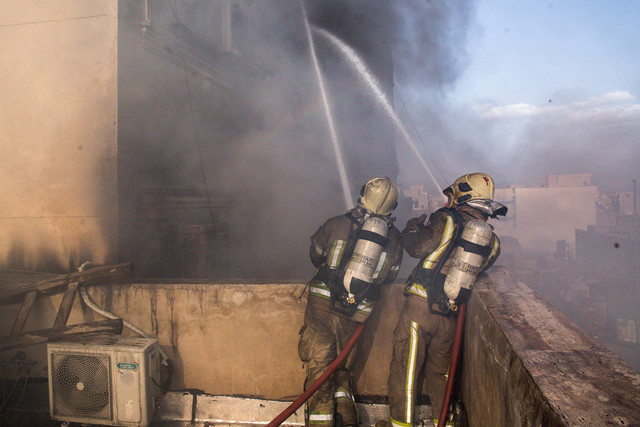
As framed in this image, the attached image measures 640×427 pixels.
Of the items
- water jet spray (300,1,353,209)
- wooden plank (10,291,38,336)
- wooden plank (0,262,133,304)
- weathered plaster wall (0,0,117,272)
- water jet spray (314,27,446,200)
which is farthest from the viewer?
water jet spray (314,27,446,200)

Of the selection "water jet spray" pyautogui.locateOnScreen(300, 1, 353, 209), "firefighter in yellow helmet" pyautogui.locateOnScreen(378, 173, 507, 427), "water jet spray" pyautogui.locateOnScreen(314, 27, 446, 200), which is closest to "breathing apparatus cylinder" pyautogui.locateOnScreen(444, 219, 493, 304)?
"firefighter in yellow helmet" pyautogui.locateOnScreen(378, 173, 507, 427)

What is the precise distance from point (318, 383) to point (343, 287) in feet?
2.10

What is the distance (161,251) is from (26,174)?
4.92 feet

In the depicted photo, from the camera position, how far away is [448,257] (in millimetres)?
2932

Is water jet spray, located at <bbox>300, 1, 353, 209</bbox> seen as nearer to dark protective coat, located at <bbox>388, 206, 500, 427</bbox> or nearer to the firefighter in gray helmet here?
the firefighter in gray helmet

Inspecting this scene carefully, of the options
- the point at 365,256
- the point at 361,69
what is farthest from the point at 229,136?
the point at 361,69

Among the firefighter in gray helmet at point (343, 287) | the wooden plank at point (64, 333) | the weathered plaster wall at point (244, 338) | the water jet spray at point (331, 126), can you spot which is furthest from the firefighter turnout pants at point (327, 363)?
the water jet spray at point (331, 126)

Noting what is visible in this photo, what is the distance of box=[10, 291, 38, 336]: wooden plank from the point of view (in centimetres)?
316

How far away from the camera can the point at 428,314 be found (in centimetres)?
290

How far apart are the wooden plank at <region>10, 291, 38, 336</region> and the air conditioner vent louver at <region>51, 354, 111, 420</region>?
1.62 feet

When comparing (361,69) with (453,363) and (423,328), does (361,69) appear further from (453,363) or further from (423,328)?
(453,363)

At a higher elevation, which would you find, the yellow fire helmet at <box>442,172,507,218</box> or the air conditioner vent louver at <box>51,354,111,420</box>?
the yellow fire helmet at <box>442,172,507,218</box>

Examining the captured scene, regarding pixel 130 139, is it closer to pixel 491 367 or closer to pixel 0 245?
pixel 0 245

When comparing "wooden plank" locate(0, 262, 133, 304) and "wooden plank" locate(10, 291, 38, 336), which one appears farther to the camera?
"wooden plank" locate(0, 262, 133, 304)
